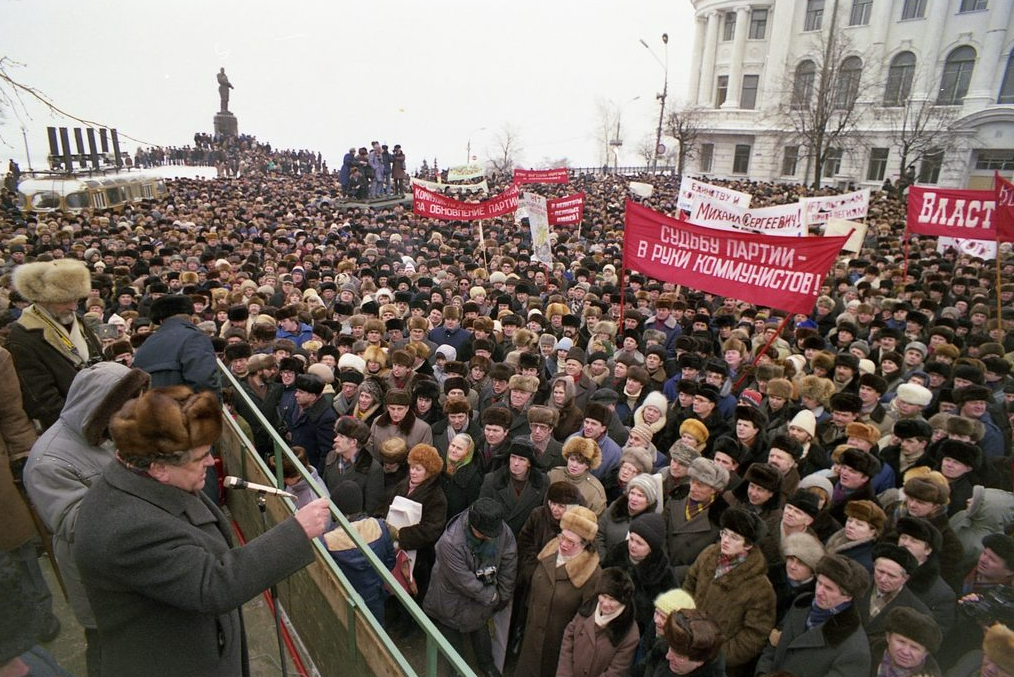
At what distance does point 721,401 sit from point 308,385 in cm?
421

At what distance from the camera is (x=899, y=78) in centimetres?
4322

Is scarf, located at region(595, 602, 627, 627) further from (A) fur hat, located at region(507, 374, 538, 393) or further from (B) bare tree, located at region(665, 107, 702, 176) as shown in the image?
(B) bare tree, located at region(665, 107, 702, 176)

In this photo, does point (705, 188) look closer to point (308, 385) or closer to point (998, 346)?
point (998, 346)

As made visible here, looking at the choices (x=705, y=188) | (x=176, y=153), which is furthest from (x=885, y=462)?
(x=176, y=153)

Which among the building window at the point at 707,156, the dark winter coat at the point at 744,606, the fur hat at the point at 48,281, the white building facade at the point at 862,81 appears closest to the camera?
the dark winter coat at the point at 744,606

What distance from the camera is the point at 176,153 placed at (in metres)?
47.3

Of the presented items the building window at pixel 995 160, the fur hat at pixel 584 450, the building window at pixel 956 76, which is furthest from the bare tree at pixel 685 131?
the fur hat at pixel 584 450

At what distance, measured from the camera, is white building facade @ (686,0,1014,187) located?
1529 inches

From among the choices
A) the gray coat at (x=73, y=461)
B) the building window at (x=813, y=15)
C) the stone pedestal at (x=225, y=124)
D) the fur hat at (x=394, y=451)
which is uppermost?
the building window at (x=813, y=15)

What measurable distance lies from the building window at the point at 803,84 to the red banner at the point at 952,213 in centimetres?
3237

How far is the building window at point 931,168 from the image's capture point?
39681 millimetres

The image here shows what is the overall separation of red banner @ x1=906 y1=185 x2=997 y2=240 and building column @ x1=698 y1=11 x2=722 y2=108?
156 ft

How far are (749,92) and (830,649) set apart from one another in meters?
57.5

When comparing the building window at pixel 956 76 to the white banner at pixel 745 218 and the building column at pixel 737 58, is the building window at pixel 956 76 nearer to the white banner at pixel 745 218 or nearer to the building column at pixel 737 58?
the building column at pixel 737 58
